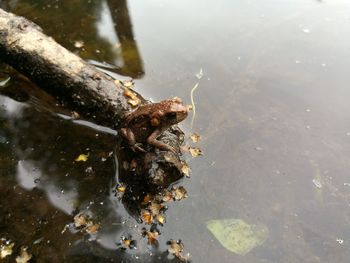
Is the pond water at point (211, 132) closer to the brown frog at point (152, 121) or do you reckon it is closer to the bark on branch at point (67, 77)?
the bark on branch at point (67, 77)

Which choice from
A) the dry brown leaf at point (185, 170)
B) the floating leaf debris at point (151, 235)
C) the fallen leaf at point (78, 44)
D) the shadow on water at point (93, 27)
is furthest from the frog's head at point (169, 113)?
the fallen leaf at point (78, 44)

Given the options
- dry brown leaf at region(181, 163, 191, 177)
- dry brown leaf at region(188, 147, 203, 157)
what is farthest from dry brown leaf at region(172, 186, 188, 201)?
dry brown leaf at region(188, 147, 203, 157)

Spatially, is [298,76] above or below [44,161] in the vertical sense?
below

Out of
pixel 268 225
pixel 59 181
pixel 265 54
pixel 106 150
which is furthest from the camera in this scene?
pixel 265 54

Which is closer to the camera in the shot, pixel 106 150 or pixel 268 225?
pixel 268 225

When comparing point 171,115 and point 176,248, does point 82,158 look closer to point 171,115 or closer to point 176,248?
point 171,115

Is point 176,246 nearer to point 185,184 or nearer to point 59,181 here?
point 185,184

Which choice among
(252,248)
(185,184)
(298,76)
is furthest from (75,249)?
(298,76)
